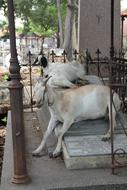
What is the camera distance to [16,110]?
4996 mm

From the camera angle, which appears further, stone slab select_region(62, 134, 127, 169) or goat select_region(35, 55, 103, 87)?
goat select_region(35, 55, 103, 87)

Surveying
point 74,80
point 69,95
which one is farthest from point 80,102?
point 74,80

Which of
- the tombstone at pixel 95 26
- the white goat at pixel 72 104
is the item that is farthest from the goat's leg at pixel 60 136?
the tombstone at pixel 95 26

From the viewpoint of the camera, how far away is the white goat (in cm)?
594

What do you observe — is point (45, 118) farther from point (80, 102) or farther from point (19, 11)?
point (19, 11)

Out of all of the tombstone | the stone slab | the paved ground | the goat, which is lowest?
the paved ground

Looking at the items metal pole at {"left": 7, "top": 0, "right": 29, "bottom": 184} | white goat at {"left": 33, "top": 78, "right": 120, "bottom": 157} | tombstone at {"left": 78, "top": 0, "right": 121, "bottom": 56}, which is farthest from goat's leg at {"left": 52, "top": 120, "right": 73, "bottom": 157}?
tombstone at {"left": 78, "top": 0, "right": 121, "bottom": 56}

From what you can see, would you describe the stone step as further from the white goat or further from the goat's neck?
the goat's neck

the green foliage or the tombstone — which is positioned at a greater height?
the green foliage

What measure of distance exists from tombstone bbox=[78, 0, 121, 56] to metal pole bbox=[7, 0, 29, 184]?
5890 mm

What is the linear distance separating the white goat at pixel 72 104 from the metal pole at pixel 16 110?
0.86 m

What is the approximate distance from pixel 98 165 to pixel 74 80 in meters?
2.68

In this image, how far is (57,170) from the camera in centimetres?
539

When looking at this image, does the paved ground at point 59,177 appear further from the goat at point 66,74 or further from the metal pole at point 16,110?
the goat at point 66,74
